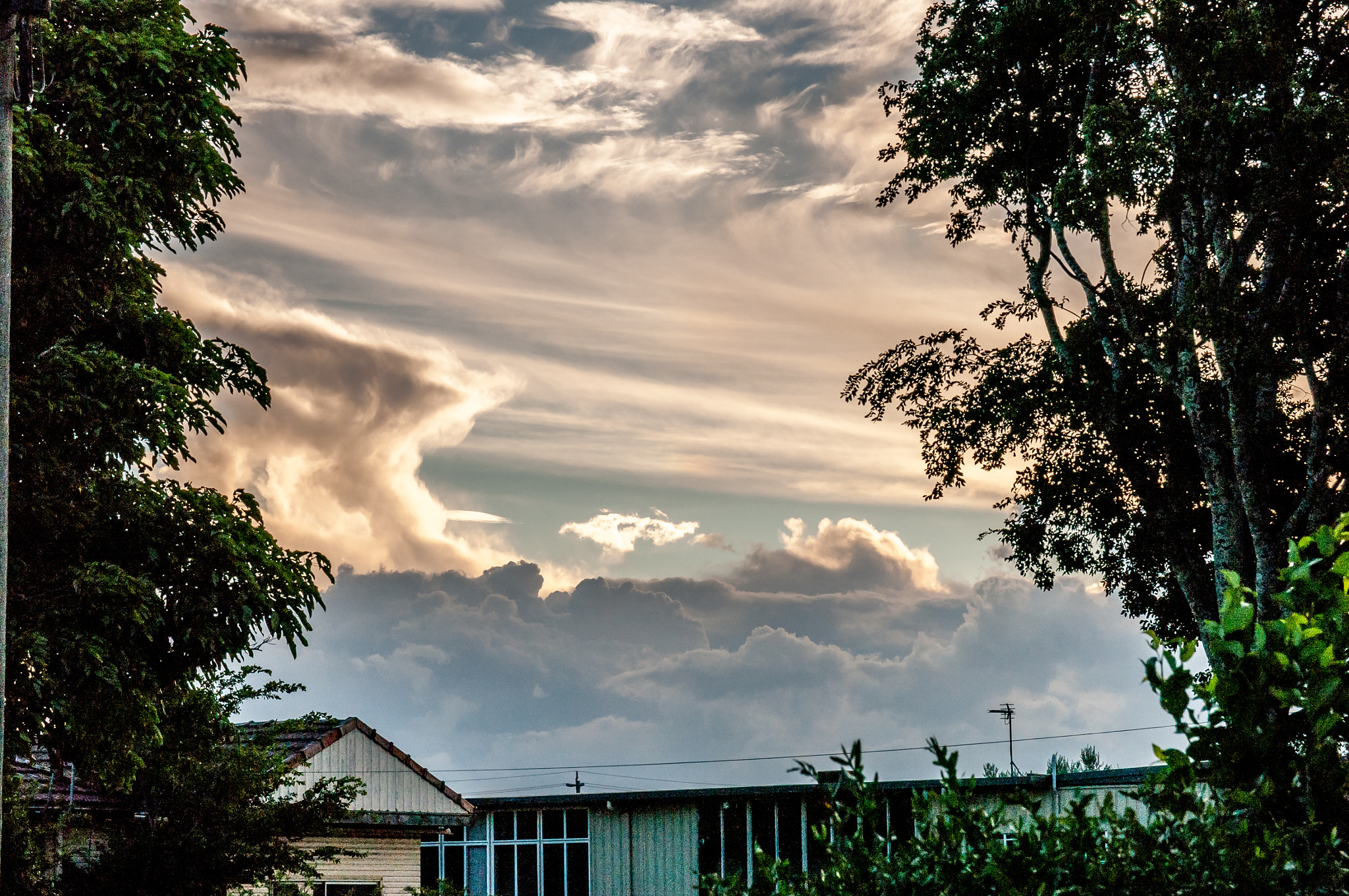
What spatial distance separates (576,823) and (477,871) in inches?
131

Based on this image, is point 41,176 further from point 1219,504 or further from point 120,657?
point 1219,504

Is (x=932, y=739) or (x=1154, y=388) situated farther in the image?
(x=1154, y=388)

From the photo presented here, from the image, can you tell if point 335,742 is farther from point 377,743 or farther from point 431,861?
point 431,861

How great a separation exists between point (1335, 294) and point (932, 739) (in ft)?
64.9

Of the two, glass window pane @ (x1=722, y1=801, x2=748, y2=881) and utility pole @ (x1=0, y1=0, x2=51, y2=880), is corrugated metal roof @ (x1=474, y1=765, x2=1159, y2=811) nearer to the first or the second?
glass window pane @ (x1=722, y1=801, x2=748, y2=881)

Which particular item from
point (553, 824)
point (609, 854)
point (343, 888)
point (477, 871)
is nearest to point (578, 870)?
point (609, 854)

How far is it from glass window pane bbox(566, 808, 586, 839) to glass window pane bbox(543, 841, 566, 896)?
525 mm

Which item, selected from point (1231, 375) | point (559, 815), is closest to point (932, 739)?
point (1231, 375)

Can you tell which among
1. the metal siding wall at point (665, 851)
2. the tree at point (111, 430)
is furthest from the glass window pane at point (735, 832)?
the tree at point (111, 430)

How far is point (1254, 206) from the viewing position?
65.7 feet

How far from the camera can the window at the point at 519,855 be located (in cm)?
3788

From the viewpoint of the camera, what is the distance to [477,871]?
38.0m

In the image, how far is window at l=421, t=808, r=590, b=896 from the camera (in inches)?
1491

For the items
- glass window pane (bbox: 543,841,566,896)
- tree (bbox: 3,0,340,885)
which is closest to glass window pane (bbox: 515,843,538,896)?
glass window pane (bbox: 543,841,566,896)
